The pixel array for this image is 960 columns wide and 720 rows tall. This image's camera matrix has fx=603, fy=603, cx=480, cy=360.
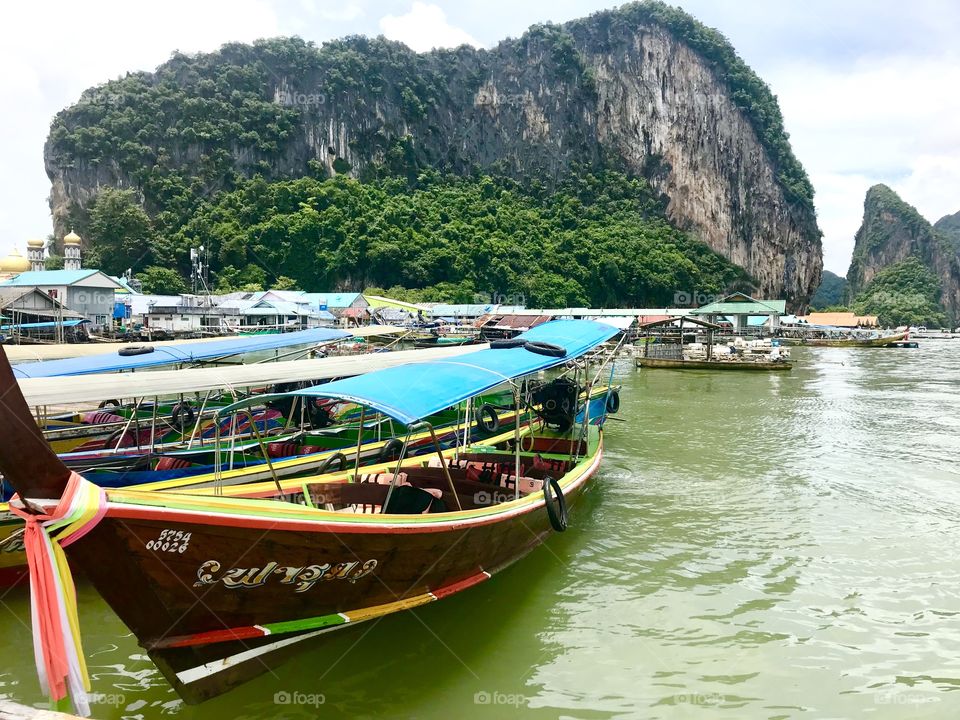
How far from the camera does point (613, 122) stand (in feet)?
293

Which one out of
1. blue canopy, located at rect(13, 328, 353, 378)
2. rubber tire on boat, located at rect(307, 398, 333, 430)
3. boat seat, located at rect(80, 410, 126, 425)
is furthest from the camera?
boat seat, located at rect(80, 410, 126, 425)

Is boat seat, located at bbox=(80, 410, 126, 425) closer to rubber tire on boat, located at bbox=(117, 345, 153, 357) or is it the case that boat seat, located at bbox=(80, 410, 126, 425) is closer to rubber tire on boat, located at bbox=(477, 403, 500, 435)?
rubber tire on boat, located at bbox=(117, 345, 153, 357)

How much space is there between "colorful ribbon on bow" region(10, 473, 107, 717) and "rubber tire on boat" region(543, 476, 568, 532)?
4.26m

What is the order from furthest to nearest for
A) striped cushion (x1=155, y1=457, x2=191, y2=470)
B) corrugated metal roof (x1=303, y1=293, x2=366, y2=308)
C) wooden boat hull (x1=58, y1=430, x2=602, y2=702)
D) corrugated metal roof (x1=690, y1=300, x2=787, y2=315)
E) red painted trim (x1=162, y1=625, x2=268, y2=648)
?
1. corrugated metal roof (x1=690, y1=300, x2=787, y2=315)
2. corrugated metal roof (x1=303, y1=293, x2=366, y2=308)
3. striped cushion (x1=155, y1=457, x2=191, y2=470)
4. red painted trim (x1=162, y1=625, x2=268, y2=648)
5. wooden boat hull (x1=58, y1=430, x2=602, y2=702)

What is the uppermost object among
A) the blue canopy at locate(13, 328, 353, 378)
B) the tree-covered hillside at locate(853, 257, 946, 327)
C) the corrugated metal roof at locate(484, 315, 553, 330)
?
Answer: the tree-covered hillside at locate(853, 257, 946, 327)

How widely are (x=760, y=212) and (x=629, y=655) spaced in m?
96.0

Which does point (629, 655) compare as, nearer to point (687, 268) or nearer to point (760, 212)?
point (687, 268)

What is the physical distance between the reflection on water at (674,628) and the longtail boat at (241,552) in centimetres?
59

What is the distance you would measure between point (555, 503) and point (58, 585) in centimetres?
477

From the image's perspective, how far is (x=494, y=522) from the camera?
217 inches

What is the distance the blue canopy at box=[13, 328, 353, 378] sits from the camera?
8.65 meters

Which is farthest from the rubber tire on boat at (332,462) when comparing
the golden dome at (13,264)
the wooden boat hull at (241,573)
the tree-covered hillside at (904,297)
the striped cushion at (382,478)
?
the tree-covered hillside at (904,297)

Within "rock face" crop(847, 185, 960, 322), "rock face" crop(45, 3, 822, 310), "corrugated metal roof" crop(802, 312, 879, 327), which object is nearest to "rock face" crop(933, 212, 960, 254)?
"rock face" crop(847, 185, 960, 322)

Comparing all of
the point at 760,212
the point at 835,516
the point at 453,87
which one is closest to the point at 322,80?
the point at 453,87
